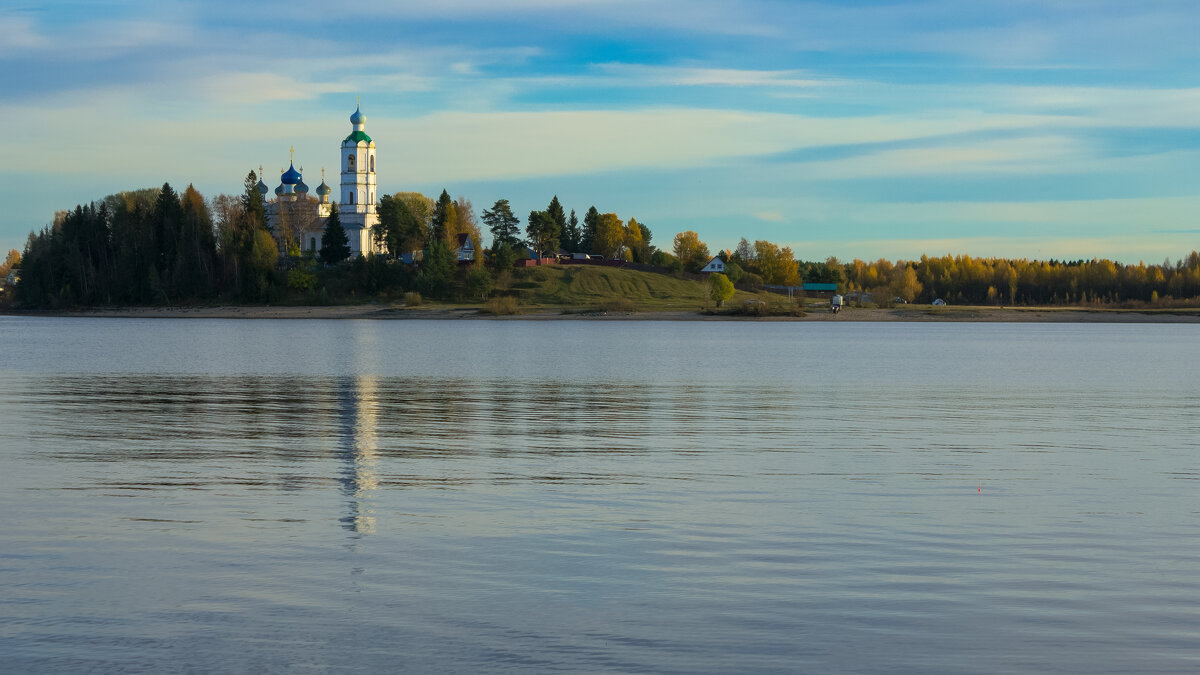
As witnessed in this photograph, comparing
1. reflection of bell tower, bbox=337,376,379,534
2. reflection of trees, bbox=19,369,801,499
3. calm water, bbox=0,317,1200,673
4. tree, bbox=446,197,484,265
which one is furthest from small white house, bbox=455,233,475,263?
calm water, bbox=0,317,1200,673

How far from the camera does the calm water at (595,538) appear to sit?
386 inches

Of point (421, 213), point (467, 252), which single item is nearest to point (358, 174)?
point (421, 213)

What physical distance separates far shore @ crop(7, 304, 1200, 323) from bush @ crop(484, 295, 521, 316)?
3.24 ft

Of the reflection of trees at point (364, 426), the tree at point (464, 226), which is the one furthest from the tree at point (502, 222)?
the reflection of trees at point (364, 426)

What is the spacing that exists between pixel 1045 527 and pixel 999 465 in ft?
19.4

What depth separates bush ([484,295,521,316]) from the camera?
506 ft

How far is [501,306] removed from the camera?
155000mm

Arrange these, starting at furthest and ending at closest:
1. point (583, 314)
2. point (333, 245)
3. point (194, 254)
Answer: point (333, 245) → point (583, 314) → point (194, 254)

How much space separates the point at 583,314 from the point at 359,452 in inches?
5545

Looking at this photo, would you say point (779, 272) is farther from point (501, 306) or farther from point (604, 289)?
point (501, 306)

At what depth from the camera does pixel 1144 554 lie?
13.3 metres

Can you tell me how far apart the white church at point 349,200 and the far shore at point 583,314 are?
31.0 meters

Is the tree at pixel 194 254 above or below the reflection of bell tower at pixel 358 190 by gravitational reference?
below

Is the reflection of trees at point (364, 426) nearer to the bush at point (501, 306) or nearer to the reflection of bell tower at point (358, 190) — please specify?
the bush at point (501, 306)
